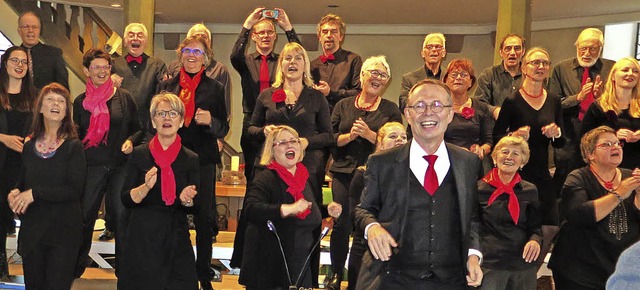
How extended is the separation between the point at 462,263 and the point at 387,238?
1.21 ft

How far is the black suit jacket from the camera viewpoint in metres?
3.52

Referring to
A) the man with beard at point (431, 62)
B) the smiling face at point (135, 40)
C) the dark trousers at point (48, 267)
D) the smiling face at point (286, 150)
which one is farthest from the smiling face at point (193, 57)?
the man with beard at point (431, 62)

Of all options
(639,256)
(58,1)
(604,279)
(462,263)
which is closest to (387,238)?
(462,263)

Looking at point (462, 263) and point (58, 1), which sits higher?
point (58, 1)

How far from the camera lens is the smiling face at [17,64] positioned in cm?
576

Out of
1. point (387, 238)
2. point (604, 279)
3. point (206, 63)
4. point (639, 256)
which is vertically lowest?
point (604, 279)

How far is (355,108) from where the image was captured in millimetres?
5922

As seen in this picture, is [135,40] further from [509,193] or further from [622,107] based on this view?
[622,107]

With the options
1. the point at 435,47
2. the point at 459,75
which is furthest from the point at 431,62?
the point at 459,75

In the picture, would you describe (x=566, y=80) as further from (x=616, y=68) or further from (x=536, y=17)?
(x=536, y=17)

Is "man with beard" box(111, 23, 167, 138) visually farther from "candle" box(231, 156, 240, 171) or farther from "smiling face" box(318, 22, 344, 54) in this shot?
"candle" box(231, 156, 240, 171)

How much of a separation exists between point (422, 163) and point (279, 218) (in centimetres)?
162

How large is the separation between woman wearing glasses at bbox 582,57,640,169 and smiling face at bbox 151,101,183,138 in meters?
2.58

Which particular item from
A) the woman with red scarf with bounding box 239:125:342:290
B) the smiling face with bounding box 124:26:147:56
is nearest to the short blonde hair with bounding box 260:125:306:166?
the woman with red scarf with bounding box 239:125:342:290
